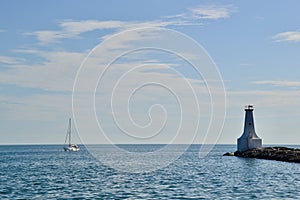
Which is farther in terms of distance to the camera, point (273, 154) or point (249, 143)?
point (249, 143)

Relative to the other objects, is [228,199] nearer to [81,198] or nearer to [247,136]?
[81,198]

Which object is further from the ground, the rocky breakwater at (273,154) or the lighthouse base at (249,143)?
the lighthouse base at (249,143)

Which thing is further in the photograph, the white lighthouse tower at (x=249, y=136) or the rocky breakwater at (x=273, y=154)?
the white lighthouse tower at (x=249, y=136)

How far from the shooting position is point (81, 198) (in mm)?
43594

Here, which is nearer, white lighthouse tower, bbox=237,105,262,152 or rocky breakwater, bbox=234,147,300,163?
rocky breakwater, bbox=234,147,300,163

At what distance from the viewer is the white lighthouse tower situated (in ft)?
353

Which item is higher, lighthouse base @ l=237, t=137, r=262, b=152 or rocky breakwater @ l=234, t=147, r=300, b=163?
lighthouse base @ l=237, t=137, r=262, b=152

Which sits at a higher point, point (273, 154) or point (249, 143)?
point (249, 143)

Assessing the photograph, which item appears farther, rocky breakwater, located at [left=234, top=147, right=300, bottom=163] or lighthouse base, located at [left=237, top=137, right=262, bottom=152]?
lighthouse base, located at [left=237, top=137, right=262, bottom=152]

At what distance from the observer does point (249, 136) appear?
356 ft

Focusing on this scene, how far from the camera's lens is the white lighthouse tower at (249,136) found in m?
108

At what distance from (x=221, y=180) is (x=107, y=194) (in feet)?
56.3

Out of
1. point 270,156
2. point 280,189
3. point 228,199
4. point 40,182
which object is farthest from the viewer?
point 270,156

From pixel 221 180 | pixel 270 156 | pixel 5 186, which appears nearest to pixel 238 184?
pixel 221 180
